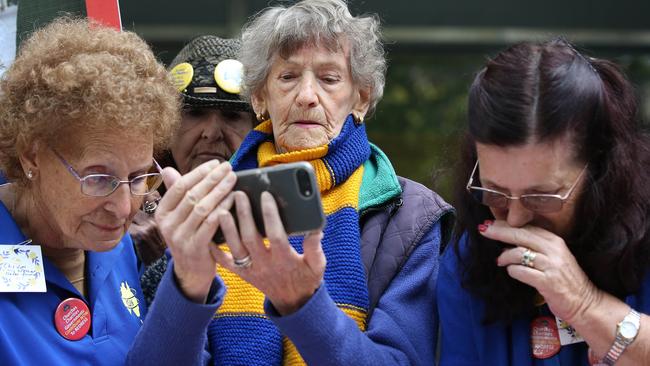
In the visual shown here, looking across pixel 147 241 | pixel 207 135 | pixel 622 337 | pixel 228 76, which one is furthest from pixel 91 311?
pixel 622 337

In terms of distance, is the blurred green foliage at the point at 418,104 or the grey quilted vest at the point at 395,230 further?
the blurred green foliage at the point at 418,104

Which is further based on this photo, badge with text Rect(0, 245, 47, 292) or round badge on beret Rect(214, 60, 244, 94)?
round badge on beret Rect(214, 60, 244, 94)

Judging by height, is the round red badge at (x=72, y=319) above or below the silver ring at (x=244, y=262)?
below

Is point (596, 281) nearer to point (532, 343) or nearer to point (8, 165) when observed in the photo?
point (532, 343)

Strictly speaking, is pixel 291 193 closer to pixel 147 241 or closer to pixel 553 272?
pixel 553 272

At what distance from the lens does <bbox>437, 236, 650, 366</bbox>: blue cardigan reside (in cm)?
265

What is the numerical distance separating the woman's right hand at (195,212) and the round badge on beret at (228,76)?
1163 millimetres

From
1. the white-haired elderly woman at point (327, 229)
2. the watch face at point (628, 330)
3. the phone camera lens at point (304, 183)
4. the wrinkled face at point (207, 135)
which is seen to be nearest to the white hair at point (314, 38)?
the white-haired elderly woman at point (327, 229)

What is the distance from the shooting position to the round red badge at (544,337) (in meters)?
2.63

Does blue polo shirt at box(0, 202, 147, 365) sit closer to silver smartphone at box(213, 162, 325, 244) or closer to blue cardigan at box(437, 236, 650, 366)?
silver smartphone at box(213, 162, 325, 244)

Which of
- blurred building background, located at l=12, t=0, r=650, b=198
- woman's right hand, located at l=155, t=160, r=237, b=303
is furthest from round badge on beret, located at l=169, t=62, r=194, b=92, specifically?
blurred building background, located at l=12, t=0, r=650, b=198

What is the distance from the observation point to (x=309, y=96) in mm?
3039

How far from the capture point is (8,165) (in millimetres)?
2686

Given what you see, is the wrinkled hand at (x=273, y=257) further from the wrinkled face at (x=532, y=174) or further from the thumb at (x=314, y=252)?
the wrinkled face at (x=532, y=174)
